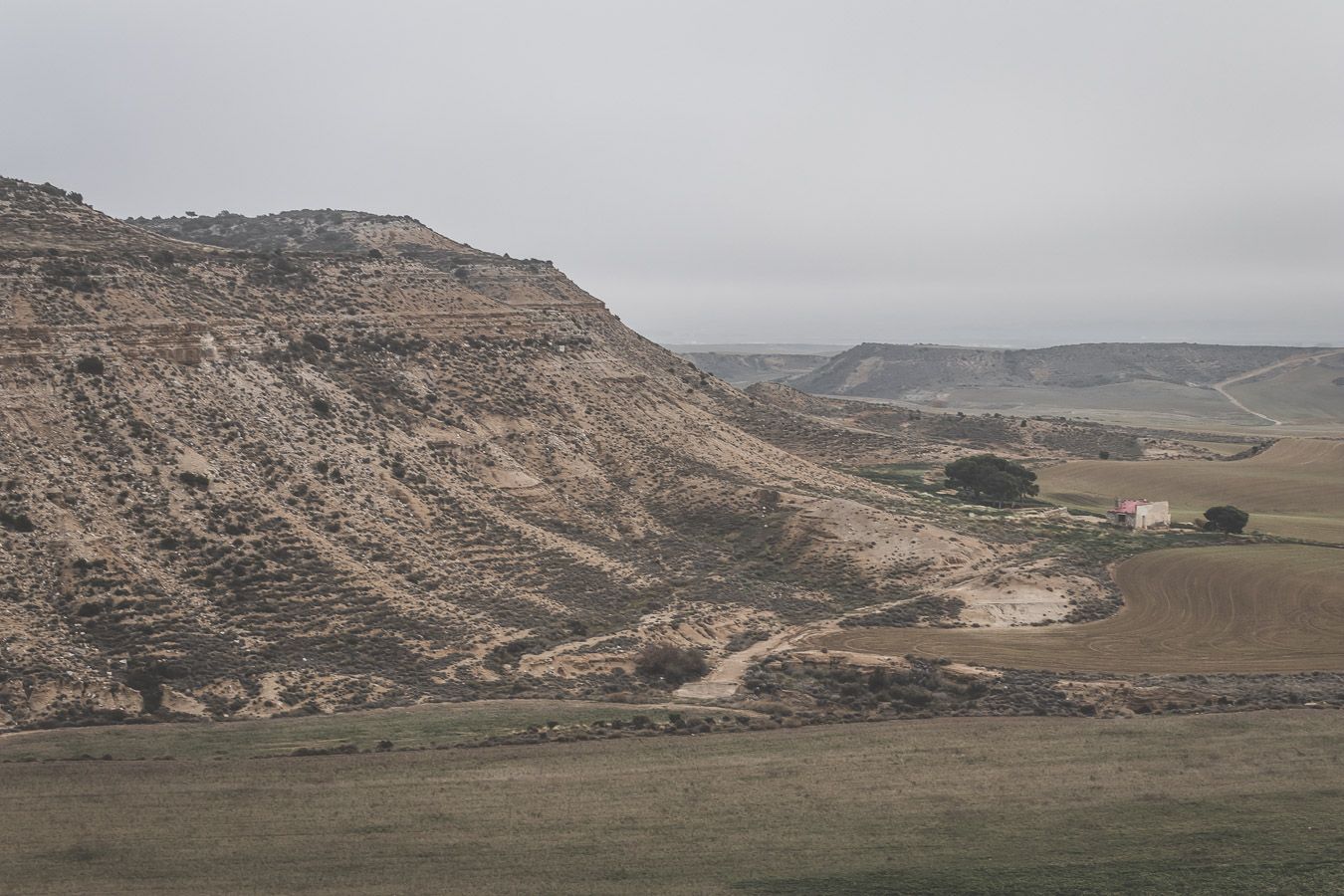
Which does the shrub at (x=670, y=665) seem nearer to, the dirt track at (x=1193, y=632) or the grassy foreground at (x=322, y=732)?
the grassy foreground at (x=322, y=732)

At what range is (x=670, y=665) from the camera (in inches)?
1560

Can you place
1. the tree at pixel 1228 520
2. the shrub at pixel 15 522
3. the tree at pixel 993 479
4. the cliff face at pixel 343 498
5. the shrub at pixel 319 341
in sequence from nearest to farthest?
the cliff face at pixel 343 498 < the shrub at pixel 15 522 < the shrub at pixel 319 341 < the tree at pixel 1228 520 < the tree at pixel 993 479

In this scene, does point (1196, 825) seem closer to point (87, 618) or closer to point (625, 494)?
point (87, 618)

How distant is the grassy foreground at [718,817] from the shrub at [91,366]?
22531 millimetres

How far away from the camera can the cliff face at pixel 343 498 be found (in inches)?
1428

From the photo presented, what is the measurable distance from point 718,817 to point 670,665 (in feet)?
45.5

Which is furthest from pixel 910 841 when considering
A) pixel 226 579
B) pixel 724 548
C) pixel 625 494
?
pixel 625 494

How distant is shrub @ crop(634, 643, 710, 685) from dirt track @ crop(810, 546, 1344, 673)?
6024 millimetres

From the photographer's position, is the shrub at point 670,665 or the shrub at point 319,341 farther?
the shrub at point 319,341

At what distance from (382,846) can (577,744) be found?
7602mm

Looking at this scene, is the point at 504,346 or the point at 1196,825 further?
the point at 504,346

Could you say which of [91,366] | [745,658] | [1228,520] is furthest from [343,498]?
[1228,520]

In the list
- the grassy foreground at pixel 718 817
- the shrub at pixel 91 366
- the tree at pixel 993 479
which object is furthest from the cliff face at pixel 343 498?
the tree at pixel 993 479

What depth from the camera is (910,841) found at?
81.0ft
